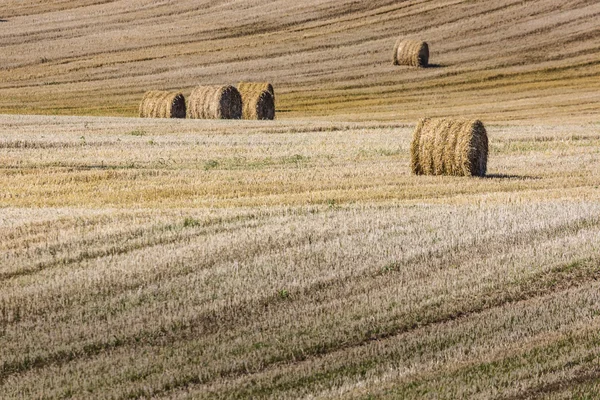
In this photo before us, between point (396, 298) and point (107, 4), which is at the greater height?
point (107, 4)

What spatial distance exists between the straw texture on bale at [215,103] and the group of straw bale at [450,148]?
1464 centimetres

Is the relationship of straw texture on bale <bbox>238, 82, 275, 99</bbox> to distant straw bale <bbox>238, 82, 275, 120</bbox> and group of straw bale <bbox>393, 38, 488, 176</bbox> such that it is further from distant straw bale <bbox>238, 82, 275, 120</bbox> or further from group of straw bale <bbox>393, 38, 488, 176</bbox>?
group of straw bale <bbox>393, 38, 488, 176</bbox>

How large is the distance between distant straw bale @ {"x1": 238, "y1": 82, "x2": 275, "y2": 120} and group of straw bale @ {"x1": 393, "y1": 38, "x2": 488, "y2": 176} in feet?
49.0

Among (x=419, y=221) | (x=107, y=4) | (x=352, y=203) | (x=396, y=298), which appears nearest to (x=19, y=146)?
(x=352, y=203)

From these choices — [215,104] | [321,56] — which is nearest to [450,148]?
[215,104]

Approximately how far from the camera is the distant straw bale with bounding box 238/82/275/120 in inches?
1325

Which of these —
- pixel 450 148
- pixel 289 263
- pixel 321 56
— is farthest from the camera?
pixel 321 56

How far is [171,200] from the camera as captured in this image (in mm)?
15945

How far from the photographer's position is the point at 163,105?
34.3 meters

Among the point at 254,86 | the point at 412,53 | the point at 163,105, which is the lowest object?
the point at 163,105

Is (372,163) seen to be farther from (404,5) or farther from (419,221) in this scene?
(404,5)

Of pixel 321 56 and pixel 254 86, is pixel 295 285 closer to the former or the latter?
pixel 254 86

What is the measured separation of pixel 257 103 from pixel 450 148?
15679mm

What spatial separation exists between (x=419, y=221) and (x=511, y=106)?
26071 mm
